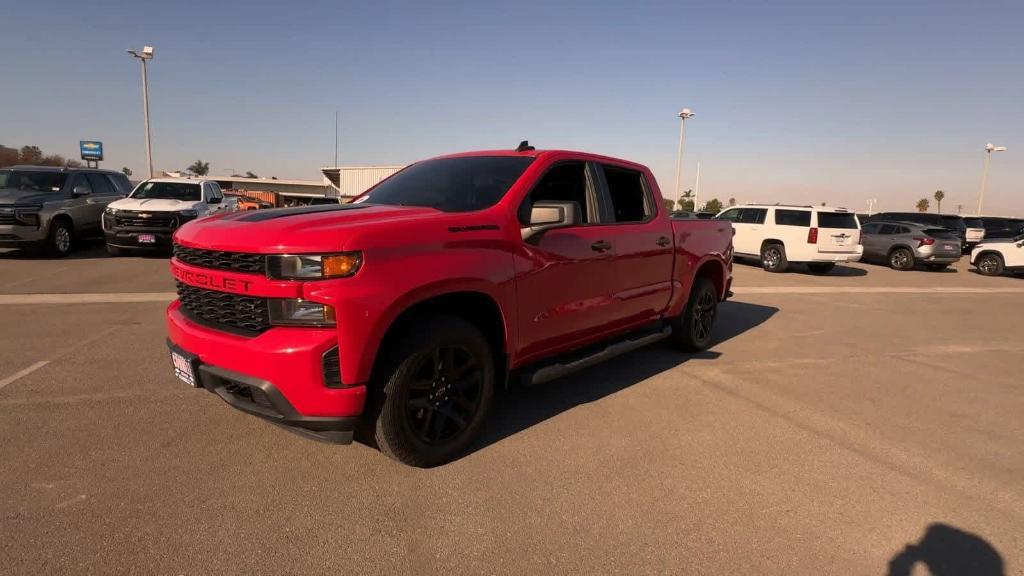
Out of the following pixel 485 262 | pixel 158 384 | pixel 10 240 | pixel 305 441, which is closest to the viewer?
pixel 485 262

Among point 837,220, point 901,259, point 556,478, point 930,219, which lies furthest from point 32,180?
point 930,219

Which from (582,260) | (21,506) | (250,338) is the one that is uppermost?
(582,260)

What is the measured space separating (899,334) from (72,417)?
8.57m

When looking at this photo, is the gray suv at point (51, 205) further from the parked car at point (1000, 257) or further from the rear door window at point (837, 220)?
the parked car at point (1000, 257)

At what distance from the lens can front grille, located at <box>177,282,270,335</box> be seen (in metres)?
2.61

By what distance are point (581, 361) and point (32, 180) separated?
13197 millimetres

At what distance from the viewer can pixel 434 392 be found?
2.99 metres

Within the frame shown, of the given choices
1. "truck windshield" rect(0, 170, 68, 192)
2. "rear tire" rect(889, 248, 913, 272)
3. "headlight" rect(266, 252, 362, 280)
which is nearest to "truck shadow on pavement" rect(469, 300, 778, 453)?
"headlight" rect(266, 252, 362, 280)

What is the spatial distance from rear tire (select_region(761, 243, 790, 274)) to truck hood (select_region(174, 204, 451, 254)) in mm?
13026

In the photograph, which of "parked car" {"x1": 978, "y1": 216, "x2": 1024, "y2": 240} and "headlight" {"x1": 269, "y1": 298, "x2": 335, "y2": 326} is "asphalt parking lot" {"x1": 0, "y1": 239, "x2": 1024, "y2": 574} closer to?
"headlight" {"x1": 269, "y1": 298, "x2": 335, "y2": 326}

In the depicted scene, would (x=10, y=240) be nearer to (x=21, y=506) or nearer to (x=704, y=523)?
(x=21, y=506)

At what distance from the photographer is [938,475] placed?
3.11 m

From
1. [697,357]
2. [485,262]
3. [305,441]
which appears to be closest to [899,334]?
[697,357]

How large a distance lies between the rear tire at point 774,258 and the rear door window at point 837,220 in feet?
3.60
